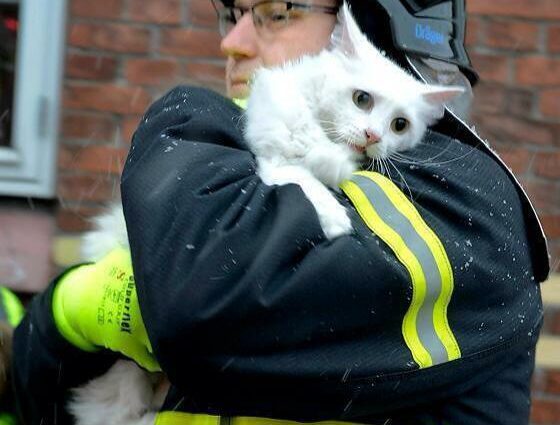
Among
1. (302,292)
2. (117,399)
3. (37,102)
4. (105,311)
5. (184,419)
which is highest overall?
(302,292)

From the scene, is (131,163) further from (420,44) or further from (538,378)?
(538,378)

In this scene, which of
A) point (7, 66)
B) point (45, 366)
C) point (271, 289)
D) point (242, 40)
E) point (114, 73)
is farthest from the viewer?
point (7, 66)

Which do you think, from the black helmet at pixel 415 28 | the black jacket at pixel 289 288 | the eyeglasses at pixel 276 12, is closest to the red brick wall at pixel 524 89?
the black helmet at pixel 415 28

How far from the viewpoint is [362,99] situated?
1.61 metres

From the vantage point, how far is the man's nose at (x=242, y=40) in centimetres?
174

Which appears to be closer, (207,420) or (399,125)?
(207,420)

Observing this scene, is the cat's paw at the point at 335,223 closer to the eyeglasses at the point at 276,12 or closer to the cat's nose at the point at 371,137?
the cat's nose at the point at 371,137

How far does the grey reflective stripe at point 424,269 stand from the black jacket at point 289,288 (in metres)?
0.03

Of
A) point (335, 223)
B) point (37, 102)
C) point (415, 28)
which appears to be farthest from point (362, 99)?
point (37, 102)

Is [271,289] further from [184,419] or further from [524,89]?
[524,89]

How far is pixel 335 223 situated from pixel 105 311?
379 millimetres

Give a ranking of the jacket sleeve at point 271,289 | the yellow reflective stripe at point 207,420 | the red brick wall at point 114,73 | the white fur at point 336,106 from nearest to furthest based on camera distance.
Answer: the jacket sleeve at point 271,289
the yellow reflective stripe at point 207,420
the white fur at point 336,106
the red brick wall at point 114,73

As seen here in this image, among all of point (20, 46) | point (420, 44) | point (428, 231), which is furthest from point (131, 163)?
point (20, 46)

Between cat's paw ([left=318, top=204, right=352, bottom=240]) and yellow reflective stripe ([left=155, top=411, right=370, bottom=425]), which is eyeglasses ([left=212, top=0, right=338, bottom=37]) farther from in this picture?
yellow reflective stripe ([left=155, top=411, right=370, bottom=425])
